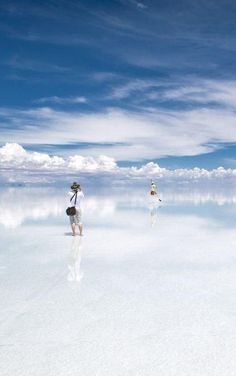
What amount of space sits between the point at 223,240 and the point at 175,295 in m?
8.46

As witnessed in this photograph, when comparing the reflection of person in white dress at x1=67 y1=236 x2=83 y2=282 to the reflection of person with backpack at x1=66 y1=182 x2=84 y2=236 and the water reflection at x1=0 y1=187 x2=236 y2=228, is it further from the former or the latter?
the water reflection at x1=0 y1=187 x2=236 y2=228

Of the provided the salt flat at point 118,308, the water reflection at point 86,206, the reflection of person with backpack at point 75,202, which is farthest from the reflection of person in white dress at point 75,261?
the water reflection at point 86,206

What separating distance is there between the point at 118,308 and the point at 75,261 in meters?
4.97

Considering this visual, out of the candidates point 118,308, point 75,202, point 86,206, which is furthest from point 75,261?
point 86,206

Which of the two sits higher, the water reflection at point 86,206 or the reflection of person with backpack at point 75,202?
the reflection of person with backpack at point 75,202

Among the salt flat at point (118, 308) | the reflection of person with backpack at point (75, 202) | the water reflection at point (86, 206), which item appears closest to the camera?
the salt flat at point (118, 308)

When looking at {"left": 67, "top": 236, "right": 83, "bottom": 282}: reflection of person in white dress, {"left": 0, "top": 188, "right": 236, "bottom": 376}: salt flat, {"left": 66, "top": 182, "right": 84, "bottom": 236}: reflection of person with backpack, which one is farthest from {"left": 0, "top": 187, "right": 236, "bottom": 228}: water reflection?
{"left": 0, "top": 188, "right": 236, "bottom": 376}: salt flat

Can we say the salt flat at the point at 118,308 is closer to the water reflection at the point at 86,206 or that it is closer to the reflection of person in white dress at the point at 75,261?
the reflection of person in white dress at the point at 75,261

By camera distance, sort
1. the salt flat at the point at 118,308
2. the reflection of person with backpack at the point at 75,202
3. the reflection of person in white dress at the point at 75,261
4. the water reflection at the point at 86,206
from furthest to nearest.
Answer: the water reflection at the point at 86,206, the reflection of person with backpack at the point at 75,202, the reflection of person in white dress at the point at 75,261, the salt flat at the point at 118,308

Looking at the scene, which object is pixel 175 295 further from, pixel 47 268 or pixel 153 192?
pixel 153 192

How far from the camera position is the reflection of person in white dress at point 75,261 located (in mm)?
10559

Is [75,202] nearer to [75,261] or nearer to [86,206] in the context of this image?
[75,261]

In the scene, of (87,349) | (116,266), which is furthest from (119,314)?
(116,266)

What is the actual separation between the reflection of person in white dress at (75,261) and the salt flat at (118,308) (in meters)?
0.03
